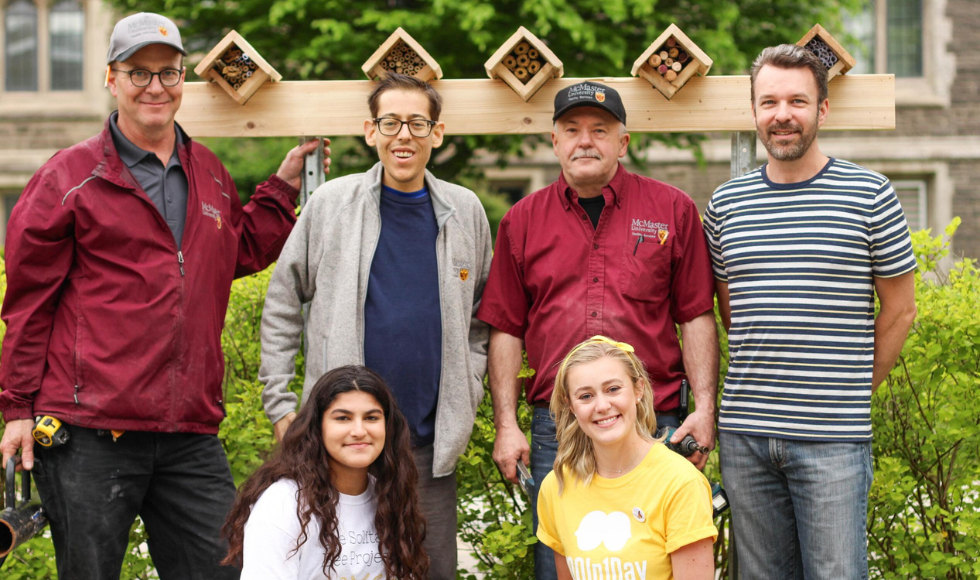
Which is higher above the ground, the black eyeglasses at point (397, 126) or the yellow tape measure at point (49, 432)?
the black eyeglasses at point (397, 126)

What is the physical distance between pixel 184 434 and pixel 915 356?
2.72m

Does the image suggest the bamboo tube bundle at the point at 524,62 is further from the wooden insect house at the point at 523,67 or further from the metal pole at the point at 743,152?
the metal pole at the point at 743,152

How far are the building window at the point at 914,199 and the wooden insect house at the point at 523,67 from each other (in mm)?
14822

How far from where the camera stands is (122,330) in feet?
9.99

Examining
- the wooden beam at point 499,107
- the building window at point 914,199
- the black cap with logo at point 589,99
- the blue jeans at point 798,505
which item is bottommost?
the blue jeans at point 798,505

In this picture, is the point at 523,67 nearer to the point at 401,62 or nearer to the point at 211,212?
the point at 401,62

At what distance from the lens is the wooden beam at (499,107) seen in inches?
152

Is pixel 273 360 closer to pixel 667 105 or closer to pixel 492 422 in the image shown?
pixel 492 422

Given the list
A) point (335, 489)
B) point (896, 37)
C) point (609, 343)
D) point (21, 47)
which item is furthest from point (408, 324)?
point (21, 47)

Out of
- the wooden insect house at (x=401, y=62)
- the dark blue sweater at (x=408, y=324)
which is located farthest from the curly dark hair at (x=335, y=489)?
the wooden insect house at (x=401, y=62)

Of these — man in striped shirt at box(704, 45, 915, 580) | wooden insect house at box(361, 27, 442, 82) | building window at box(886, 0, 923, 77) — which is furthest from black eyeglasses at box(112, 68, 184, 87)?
building window at box(886, 0, 923, 77)

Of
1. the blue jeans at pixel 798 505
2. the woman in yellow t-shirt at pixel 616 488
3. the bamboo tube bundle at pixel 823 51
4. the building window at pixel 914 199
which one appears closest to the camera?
the woman in yellow t-shirt at pixel 616 488

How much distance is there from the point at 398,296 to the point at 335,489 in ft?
2.23

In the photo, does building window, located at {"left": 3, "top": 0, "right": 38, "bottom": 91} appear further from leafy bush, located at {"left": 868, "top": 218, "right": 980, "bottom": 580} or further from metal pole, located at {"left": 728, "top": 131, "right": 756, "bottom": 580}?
leafy bush, located at {"left": 868, "top": 218, "right": 980, "bottom": 580}
